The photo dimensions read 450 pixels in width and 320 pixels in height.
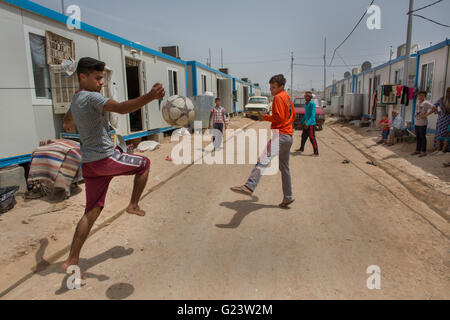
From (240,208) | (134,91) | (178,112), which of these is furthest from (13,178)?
(134,91)

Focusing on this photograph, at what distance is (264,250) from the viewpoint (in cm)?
375

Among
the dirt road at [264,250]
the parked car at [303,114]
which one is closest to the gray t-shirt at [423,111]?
the dirt road at [264,250]

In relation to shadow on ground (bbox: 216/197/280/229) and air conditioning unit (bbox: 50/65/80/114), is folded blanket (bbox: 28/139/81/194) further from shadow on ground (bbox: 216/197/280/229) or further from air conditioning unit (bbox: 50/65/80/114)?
shadow on ground (bbox: 216/197/280/229)

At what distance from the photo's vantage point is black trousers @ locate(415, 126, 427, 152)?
363 inches

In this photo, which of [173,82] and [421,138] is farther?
[173,82]

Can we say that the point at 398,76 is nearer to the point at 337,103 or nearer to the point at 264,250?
the point at 337,103

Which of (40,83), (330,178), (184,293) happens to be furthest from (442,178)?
(40,83)

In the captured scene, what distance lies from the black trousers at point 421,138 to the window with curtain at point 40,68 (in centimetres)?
987

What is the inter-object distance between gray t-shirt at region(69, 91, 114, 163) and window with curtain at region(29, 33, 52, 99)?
4.43 meters

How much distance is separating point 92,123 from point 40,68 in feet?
15.7

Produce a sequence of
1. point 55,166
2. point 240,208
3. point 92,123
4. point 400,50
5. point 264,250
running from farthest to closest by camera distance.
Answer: point 400,50, point 55,166, point 240,208, point 264,250, point 92,123

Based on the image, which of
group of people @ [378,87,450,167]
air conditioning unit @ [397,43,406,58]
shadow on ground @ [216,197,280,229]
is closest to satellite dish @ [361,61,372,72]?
air conditioning unit @ [397,43,406,58]
